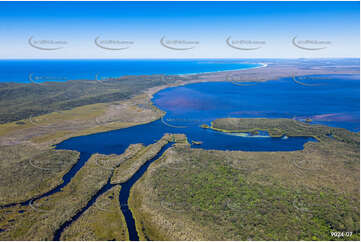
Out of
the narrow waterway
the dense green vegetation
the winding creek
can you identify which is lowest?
the narrow waterway

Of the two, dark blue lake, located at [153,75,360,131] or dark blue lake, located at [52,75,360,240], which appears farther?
dark blue lake, located at [153,75,360,131]

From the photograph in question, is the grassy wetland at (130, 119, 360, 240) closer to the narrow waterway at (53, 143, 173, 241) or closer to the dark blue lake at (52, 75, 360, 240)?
the narrow waterway at (53, 143, 173, 241)

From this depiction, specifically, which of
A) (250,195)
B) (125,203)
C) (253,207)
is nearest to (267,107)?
(250,195)

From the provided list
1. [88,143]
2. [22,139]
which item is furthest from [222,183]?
[22,139]

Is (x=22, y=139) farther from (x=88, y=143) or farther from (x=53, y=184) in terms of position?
(x=53, y=184)

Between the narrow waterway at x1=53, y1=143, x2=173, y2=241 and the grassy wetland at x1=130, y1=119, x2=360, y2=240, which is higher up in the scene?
the grassy wetland at x1=130, y1=119, x2=360, y2=240

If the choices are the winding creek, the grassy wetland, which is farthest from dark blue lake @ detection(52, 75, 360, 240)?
the grassy wetland

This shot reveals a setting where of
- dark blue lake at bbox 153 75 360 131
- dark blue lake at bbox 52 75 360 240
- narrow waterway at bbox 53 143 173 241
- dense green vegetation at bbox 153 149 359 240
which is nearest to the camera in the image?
dense green vegetation at bbox 153 149 359 240

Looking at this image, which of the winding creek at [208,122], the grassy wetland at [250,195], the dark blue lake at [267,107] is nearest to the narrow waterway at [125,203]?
the winding creek at [208,122]

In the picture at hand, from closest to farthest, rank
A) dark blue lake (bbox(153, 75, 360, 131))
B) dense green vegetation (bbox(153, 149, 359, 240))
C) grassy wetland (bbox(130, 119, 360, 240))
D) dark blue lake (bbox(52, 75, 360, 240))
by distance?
dense green vegetation (bbox(153, 149, 359, 240))
grassy wetland (bbox(130, 119, 360, 240))
dark blue lake (bbox(52, 75, 360, 240))
dark blue lake (bbox(153, 75, 360, 131))
